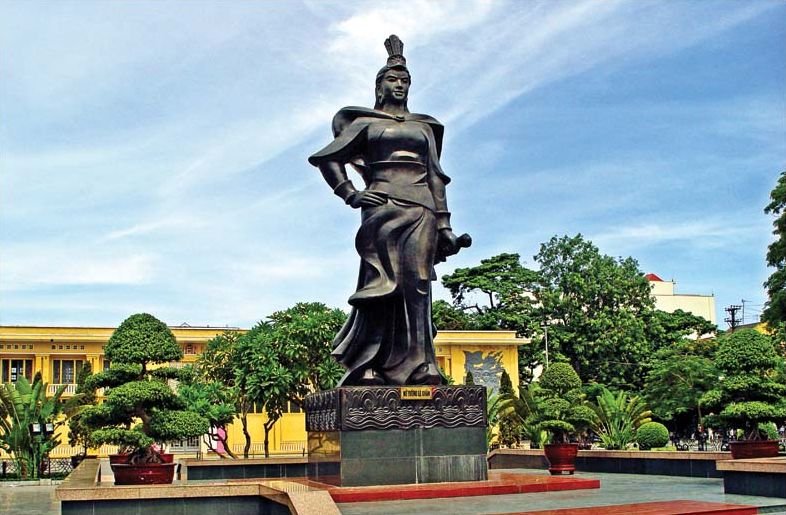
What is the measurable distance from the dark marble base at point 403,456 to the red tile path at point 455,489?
0.65 feet

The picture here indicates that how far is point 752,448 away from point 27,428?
638 inches

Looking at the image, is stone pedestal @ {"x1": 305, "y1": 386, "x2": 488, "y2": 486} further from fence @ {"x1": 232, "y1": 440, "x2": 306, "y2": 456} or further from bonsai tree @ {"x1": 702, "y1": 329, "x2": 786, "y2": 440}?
fence @ {"x1": 232, "y1": 440, "x2": 306, "y2": 456}

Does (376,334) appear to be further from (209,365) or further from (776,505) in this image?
(209,365)

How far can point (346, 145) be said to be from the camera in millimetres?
11648

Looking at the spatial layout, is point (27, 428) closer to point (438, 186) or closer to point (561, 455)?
point (561, 455)

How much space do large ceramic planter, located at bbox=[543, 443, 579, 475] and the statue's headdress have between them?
6.81 m

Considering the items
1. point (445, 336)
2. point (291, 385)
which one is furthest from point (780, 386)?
point (445, 336)

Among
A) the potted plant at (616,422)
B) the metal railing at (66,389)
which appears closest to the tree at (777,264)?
the potted plant at (616,422)

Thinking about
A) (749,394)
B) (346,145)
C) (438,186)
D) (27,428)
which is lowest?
(27,428)

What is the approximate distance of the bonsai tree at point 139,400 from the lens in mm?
12125

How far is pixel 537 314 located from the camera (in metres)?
41.2

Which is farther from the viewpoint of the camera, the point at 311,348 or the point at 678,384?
the point at 678,384

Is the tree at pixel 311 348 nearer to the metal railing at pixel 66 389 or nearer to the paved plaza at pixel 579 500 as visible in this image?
the paved plaza at pixel 579 500

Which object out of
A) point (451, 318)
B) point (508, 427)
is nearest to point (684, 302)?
point (451, 318)
